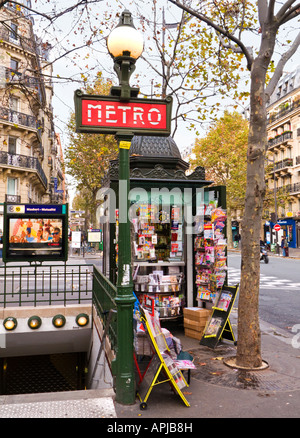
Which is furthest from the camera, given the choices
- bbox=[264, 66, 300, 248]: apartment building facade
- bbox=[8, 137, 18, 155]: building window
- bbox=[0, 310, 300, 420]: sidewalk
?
bbox=[264, 66, 300, 248]: apartment building facade

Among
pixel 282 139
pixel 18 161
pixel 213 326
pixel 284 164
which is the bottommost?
pixel 213 326

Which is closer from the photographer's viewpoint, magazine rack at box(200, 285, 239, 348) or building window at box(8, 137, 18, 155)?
magazine rack at box(200, 285, 239, 348)

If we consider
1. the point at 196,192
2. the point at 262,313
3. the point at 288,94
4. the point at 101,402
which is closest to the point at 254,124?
the point at 196,192

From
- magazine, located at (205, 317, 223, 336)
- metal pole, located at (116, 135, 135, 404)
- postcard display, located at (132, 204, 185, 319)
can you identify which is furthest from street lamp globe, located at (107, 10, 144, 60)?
magazine, located at (205, 317, 223, 336)

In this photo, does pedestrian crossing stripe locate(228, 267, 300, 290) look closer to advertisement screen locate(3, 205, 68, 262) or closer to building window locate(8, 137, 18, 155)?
advertisement screen locate(3, 205, 68, 262)

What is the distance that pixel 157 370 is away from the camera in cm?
444

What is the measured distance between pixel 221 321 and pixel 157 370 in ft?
8.50

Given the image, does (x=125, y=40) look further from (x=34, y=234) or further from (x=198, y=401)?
(x=34, y=234)

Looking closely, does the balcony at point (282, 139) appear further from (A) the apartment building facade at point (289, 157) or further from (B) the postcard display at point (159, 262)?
(B) the postcard display at point (159, 262)

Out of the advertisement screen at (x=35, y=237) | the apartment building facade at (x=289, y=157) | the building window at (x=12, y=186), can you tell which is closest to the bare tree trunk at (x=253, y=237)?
the advertisement screen at (x=35, y=237)

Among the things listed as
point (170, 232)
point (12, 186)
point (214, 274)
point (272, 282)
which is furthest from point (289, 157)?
point (214, 274)

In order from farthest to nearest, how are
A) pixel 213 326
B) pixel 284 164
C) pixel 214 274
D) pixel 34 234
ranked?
pixel 284 164 → pixel 34 234 → pixel 214 274 → pixel 213 326

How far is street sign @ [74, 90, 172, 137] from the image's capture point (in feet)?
14.6
